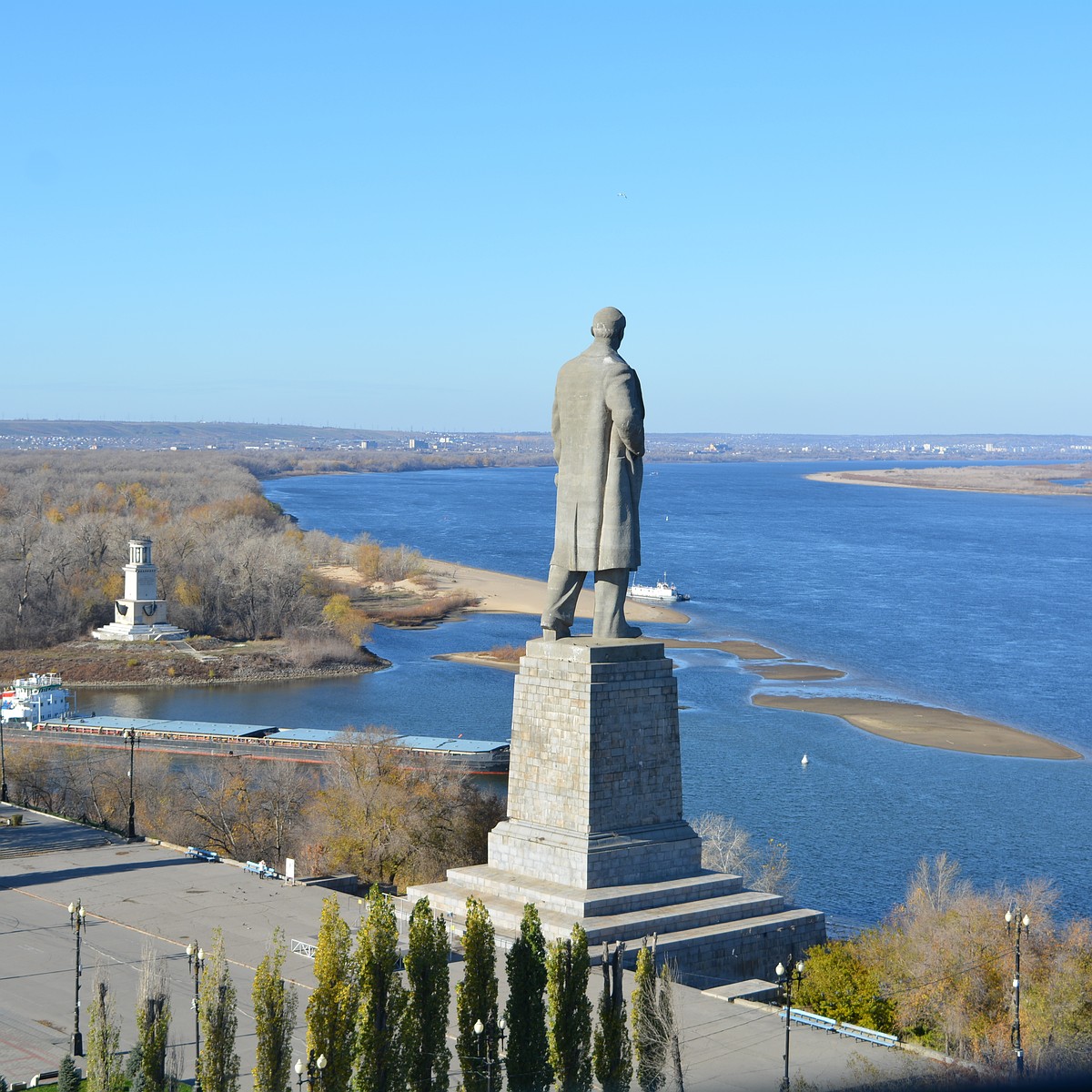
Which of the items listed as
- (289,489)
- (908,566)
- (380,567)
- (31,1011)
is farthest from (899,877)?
(289,489)

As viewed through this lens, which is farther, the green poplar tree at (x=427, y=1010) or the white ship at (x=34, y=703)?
the white ship at (x=34, y=703)

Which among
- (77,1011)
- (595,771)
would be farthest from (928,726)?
(77,1011)

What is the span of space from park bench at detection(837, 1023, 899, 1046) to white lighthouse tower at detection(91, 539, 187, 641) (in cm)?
5081

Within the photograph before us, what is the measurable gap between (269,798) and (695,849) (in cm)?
1302

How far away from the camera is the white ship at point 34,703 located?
46312mm

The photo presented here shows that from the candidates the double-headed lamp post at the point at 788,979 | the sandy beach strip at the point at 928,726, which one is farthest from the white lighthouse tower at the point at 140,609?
the double-headed lamp post at the point at 788,979

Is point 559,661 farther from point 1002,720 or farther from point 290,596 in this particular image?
point 290,596

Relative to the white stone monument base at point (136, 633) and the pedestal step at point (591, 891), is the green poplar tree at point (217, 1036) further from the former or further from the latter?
the white stone monument base at point (136, 633)

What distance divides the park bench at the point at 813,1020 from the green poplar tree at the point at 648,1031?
9.44 feet

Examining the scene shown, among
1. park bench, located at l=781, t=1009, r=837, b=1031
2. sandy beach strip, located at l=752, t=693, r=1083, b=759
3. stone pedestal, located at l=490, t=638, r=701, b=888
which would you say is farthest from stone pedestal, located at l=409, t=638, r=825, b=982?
sandy beach strip, located at l=752, t=693, r=1083, b=759

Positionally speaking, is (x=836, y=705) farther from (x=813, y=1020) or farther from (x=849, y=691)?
(x=813, y=1020)

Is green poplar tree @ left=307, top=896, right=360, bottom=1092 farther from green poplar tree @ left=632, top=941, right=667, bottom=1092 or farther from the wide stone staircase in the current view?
the wide stone staircase

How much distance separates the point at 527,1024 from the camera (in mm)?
13320

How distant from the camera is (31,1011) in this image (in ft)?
52.4
